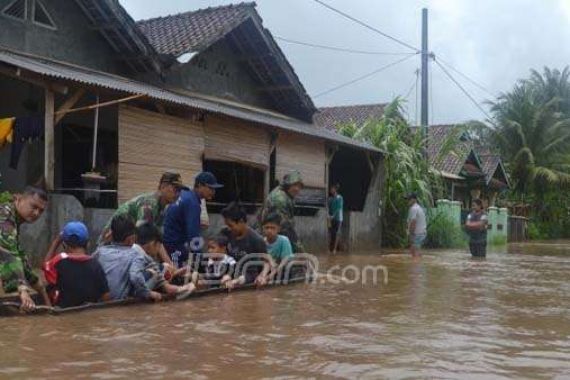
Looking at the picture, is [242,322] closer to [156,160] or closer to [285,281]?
[285,281]

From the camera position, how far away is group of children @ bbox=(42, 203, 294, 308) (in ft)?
20.1

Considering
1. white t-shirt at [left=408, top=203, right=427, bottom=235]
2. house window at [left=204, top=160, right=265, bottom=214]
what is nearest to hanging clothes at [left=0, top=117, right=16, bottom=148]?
house window at [left=204, top=160, right=265, bottom=214]

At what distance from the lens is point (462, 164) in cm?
3134

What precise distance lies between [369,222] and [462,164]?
13665mm

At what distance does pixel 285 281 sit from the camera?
29.6 feet

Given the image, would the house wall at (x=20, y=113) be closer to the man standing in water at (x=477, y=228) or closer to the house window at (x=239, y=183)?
the house window at (x=239, y=183)

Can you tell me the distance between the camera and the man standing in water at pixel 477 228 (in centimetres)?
1656

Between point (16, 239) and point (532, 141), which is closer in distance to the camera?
point (16, 239)

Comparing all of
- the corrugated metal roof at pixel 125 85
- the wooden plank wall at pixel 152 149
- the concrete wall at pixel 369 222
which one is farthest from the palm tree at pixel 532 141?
the wooden plank wall at pixel 152 149

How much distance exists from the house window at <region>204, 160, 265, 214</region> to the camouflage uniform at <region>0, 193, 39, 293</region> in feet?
35.9

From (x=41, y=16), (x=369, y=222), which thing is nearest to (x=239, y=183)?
(x=369, y=222)

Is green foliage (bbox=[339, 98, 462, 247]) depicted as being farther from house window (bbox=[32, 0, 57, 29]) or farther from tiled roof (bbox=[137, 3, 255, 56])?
house window (bbox=[32, 0, 57, 29])

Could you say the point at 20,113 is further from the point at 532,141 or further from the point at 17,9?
the point at 532,141

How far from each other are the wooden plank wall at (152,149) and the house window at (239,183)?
142 inches
